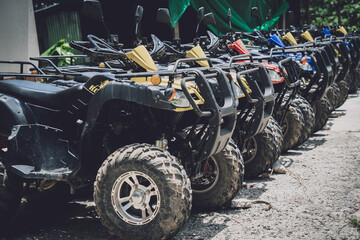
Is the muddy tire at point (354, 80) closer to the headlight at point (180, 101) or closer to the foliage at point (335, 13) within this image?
the headlight at point (180, 101)

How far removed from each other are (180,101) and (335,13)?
26369 millimetres

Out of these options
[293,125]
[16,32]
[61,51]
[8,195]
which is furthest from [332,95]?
[8,195]

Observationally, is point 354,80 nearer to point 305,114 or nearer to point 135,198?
point 305,114

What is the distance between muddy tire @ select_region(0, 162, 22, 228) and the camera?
160 inches

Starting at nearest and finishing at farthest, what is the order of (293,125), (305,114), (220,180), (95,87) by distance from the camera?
(95,87) → (220,180) → (293,125) → (305,114)

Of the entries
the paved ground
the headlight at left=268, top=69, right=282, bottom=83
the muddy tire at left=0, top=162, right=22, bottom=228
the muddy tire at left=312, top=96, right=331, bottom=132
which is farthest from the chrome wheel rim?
the muddy tire at left=312, top=96, right=331, bottom=132

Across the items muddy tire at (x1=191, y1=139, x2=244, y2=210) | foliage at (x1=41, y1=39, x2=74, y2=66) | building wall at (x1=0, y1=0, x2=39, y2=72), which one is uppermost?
building wall at (x1=0, y1=0, x2=39, y2=72)

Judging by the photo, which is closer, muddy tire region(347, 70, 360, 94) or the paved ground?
the paved ground

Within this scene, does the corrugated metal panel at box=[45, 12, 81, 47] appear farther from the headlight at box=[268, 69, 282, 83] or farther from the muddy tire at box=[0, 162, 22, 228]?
the muddy tire at box=[0, 162, 22, 228]

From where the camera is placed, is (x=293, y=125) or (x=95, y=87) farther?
(x=293, y=125)

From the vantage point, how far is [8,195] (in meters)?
4.09

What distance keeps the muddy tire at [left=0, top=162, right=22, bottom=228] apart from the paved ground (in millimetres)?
183

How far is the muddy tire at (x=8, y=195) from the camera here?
406cm

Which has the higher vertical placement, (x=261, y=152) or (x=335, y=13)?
(x=335, y=13)
